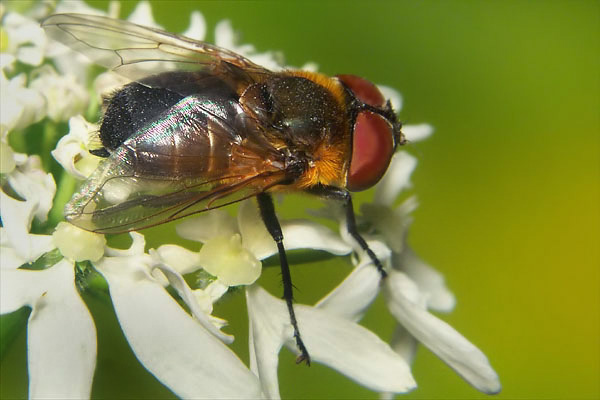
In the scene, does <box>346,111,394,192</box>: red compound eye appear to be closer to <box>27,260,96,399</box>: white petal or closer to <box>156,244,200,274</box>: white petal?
<box>156,244,200,274</box>: white petal

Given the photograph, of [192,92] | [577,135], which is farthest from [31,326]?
[577,135]

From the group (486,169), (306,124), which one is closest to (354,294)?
(306,124)

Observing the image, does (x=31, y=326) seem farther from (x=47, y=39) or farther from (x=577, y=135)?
(x=577, y=135)

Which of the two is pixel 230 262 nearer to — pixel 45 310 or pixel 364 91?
pixel 45 310

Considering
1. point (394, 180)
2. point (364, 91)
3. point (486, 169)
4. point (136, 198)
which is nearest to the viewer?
point (136, 198)

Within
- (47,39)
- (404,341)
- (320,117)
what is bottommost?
(404,341)
